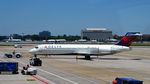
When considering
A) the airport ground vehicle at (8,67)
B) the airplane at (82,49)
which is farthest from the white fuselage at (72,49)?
the airport ground vehicle at (8,67)

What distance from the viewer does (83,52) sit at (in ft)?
211

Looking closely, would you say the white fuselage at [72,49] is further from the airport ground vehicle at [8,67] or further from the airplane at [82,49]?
the airport ground vehicle at [8,67]

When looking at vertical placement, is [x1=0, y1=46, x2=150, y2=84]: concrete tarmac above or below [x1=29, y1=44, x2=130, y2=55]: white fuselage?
below

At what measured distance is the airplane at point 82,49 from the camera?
2479 inches

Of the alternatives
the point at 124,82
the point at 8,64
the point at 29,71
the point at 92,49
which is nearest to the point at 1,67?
the point at 8,64

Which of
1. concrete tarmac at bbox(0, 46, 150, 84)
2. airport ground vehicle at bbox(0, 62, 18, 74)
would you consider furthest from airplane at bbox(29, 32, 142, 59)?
airport ground vehicle at bbox(0, 62, 18, 74)

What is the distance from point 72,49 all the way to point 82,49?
2.54 meters

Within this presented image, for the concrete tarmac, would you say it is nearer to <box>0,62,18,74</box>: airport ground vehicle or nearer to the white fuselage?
<box>0,62,18,74</box>: airport ground vehicle

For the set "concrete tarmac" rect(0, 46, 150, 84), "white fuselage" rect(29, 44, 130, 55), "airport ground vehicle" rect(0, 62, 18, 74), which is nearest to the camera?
"concrete tarmac" rect(0, 46, 150, 84)

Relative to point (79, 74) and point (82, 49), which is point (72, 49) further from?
point (79, 74)

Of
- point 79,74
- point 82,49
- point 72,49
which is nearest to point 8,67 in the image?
point 79,74

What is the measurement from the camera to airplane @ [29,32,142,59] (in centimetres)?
6297

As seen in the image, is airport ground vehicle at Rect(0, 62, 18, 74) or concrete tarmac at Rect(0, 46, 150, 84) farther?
airport ground vehicle at Rect(0, 62, 18, 74)

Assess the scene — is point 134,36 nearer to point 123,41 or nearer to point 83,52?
point 123,41
